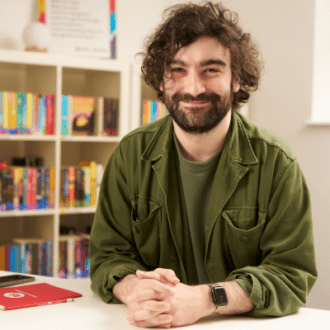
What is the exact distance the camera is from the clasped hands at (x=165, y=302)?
111cm

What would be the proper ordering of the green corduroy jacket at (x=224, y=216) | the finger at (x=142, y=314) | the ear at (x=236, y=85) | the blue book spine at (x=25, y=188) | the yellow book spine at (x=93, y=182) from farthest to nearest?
the yellow book spine at (x=93, y=182), the blue book spine at (x=25, y=188), the ear at (x=236, y=85), the green corduroy jacket at (x=224, y=216), the finger at (x=142, y=314)

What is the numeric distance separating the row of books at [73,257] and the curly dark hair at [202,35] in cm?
157

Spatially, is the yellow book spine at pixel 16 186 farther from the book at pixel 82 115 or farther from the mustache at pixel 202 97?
the mustache at pixel 202 97

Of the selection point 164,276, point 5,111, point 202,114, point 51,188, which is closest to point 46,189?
point 51,188

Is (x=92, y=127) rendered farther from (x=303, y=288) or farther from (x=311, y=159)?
(x=303, y=288)

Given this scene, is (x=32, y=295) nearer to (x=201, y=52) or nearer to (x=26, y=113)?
(x=201, y=52)

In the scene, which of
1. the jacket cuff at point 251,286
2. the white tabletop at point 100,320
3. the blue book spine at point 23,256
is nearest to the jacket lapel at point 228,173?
the jacket cuff at point 251,286

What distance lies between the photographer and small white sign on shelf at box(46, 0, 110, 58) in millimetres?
3359

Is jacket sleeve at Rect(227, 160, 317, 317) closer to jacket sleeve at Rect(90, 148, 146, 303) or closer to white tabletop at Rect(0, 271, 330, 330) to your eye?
white tabletop at Rect(0, 271, 330, 330)

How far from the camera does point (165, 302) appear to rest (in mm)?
1127

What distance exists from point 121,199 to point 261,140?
1.48 feet

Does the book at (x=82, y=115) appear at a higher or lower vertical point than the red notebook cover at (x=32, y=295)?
higher

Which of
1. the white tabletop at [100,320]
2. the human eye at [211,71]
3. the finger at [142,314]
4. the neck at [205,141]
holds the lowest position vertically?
the white tabletop at [100,320]

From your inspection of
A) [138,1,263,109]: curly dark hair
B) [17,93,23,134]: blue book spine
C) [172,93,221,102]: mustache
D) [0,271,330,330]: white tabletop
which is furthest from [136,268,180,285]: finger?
[17,93,23,134]: blue book spine
